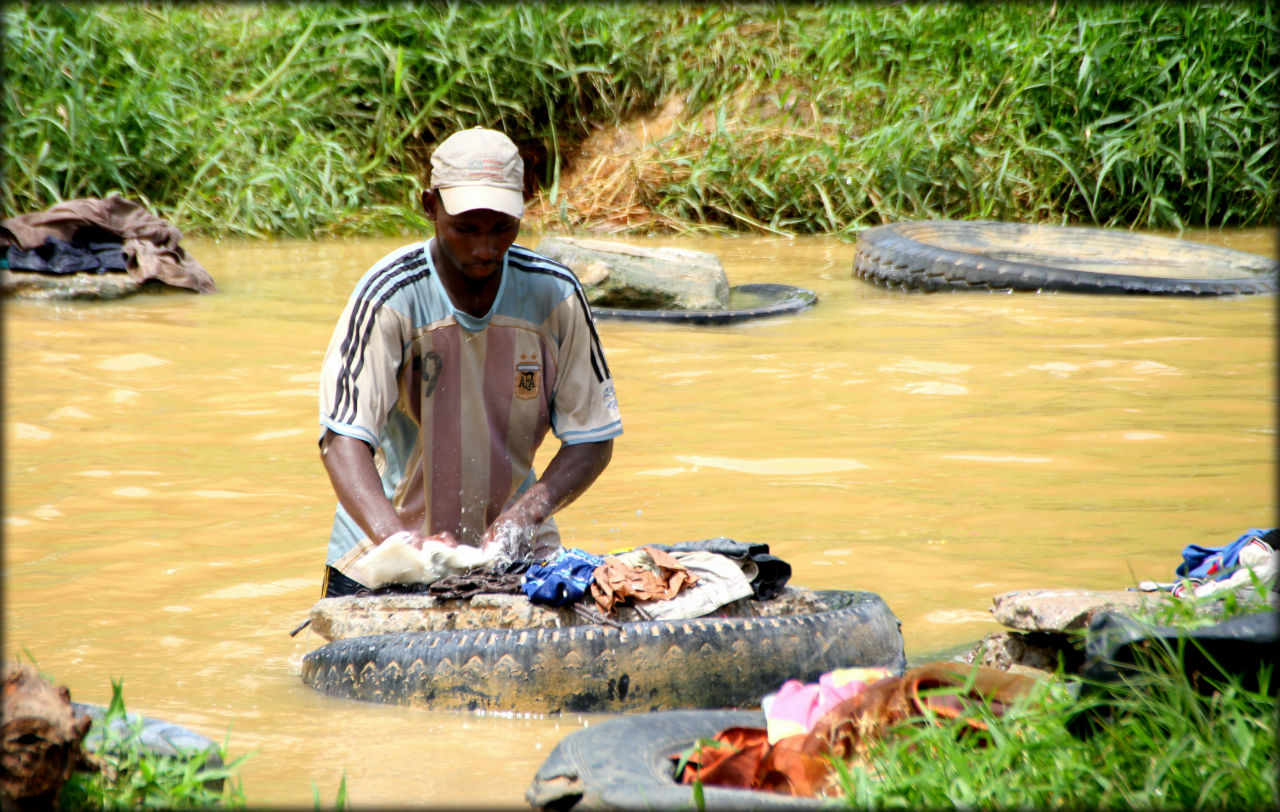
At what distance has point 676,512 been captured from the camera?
4.19 meters

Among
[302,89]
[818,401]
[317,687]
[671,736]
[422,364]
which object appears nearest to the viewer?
[671,736]

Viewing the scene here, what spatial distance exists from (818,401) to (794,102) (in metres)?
6.55

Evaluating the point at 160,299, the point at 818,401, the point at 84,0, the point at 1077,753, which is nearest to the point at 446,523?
the point at 1077,753

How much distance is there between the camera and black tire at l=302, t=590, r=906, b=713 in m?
2.71

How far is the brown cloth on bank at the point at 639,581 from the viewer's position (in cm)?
296

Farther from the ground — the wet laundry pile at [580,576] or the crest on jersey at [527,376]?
the crest on jersey at [527,376]

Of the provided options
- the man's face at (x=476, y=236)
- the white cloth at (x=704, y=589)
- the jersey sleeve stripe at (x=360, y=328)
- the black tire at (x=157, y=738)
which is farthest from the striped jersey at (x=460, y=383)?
the black tire at (x=157, y=738)

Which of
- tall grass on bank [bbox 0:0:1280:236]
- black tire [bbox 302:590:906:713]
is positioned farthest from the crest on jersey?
tall grass on bank [bbox 0:0:1280:236]

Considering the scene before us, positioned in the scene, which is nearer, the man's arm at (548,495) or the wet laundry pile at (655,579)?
the wet laundry pile at (655,579)

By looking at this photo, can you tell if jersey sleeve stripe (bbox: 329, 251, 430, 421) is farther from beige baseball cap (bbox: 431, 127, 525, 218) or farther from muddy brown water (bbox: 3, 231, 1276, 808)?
muddy brown water (bbox: 3, 231, 1276, 808)

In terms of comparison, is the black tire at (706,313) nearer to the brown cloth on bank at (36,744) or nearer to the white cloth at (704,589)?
the white cloth at (704,589)

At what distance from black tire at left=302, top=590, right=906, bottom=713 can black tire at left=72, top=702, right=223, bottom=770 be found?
587 mm

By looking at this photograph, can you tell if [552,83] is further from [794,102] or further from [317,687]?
[317,687]

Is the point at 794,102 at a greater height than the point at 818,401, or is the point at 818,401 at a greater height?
the point at 794,102
